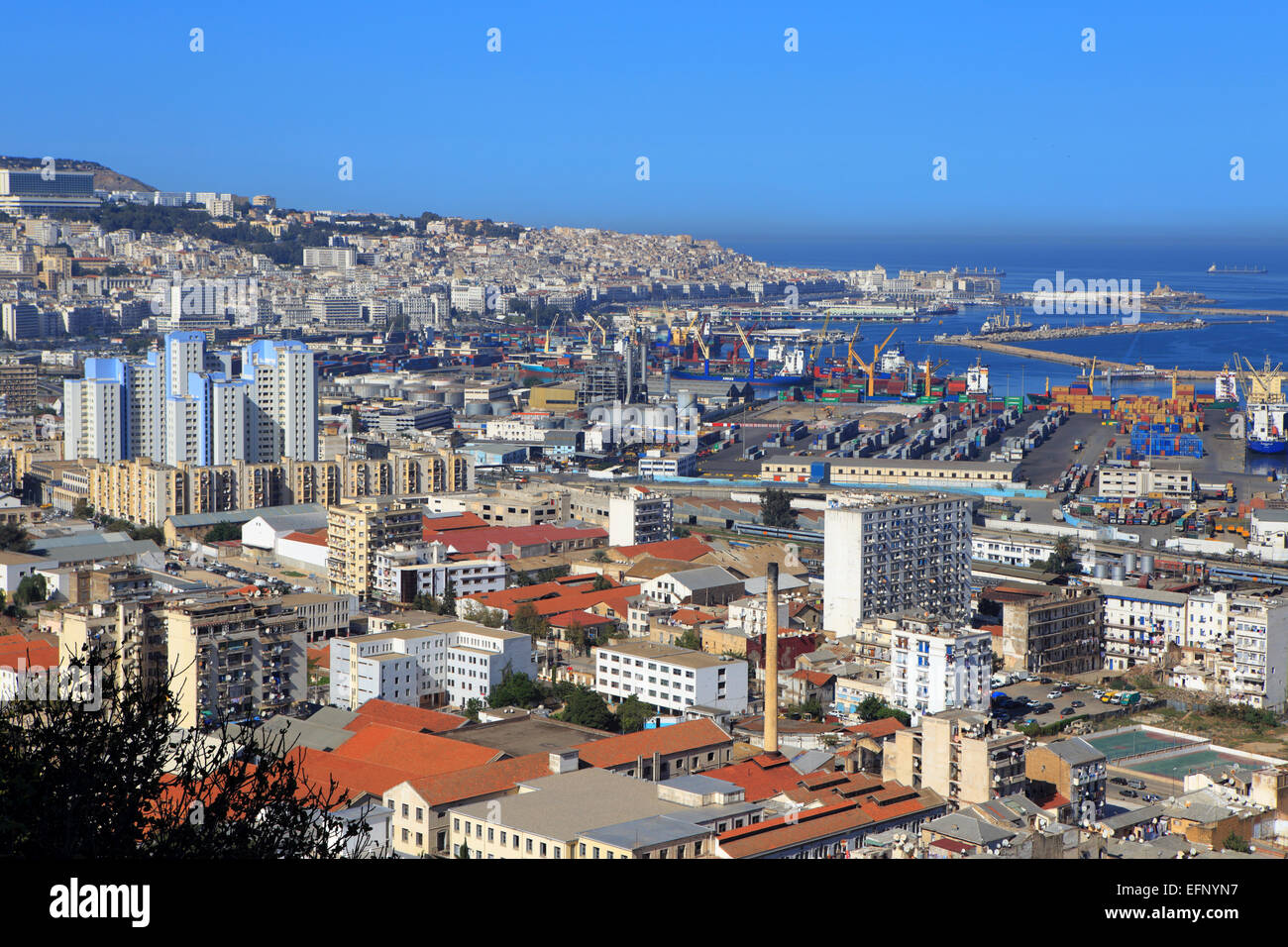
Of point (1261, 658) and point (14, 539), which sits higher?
point (14, 539)

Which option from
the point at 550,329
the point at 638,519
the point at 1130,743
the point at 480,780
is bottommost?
the point at 1130,743

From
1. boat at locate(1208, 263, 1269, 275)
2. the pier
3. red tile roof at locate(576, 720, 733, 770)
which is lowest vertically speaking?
red tile roof at locate(576, 720, 733, 770)

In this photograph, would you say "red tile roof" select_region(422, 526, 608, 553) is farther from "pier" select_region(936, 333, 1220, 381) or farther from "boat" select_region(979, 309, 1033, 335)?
"boat" select_region(979, 309, 1033, 335)

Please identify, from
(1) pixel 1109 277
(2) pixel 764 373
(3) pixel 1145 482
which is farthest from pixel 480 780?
(1) pixel 1109 277

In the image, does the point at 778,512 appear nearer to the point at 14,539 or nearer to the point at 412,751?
the point at 14,539

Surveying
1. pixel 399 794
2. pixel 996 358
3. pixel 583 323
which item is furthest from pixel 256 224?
pixel 399 794

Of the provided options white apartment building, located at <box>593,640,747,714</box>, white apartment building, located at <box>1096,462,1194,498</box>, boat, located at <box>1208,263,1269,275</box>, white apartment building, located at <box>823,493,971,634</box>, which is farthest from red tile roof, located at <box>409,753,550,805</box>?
boat, located at <box>1208,263,1269,275</box>

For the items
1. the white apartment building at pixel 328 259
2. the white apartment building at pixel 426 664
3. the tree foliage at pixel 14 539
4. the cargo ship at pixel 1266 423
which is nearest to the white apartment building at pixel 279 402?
the tree foliage at pixel 14 539
